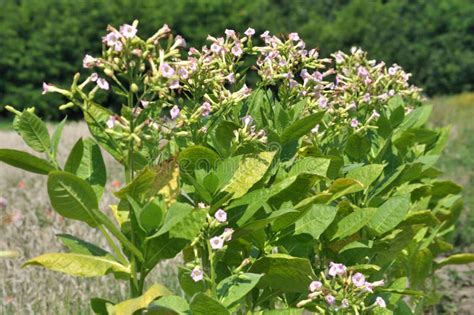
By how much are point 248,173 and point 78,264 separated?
0.64m

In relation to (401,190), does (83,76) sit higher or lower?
higher

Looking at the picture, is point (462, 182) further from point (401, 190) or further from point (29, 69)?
point (29, 69)

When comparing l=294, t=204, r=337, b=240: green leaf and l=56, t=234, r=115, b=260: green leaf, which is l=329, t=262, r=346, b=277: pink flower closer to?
l=294, t=204, r=337, b=240: green leaf

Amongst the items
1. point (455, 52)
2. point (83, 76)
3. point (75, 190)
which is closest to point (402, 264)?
point (75, 190)

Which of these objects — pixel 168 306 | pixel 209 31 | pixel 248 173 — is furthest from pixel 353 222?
pixel 209 31

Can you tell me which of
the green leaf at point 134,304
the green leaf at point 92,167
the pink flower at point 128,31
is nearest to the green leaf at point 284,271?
the green leaf at point 134,304

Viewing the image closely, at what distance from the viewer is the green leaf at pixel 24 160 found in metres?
2.60

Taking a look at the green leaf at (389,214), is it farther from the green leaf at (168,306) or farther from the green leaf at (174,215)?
the green leaf at (174,215)

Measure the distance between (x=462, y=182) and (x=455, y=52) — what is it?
720 inches

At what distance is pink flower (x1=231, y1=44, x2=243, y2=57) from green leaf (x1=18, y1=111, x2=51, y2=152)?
2.60 feet

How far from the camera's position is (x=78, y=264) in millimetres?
2566

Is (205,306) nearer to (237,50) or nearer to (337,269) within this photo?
(337,269)

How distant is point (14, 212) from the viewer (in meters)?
6.95

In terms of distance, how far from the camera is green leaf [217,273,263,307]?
103 inches
